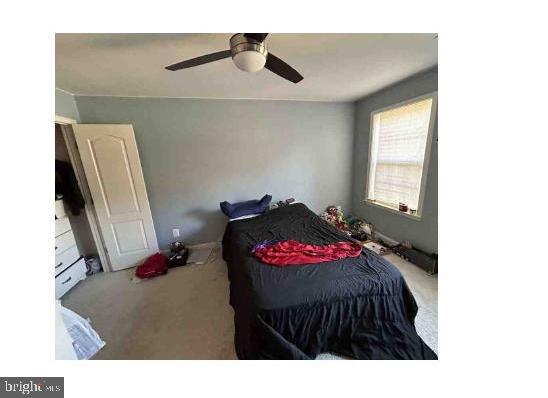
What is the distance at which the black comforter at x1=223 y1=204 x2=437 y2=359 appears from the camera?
43.2 inches

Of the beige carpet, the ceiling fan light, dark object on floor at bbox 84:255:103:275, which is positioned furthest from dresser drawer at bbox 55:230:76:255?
the ceiling fan light

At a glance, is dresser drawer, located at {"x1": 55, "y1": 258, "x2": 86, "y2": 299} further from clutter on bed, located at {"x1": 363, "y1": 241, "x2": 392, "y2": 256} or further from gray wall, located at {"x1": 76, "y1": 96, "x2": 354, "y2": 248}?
clutter on bed, located at {"x1": 363, "y1": 241, "x2": 392, "y2": 256}

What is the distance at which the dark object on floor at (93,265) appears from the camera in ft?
7.57

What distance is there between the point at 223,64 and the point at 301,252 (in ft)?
5.72

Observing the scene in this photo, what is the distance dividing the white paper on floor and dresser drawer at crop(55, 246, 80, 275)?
1241 mm

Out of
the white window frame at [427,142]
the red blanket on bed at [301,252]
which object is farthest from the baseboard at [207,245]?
the white window frame at [427,142]

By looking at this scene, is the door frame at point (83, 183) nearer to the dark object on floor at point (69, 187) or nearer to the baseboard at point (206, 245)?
the dark object on floor at point (69, 187)

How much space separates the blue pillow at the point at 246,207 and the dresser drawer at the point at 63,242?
5.52 feet

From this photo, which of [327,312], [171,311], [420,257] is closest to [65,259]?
[171,311]

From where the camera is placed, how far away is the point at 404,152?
2.38 metres

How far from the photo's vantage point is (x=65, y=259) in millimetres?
2010

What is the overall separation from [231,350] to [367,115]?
3256 millimetres
